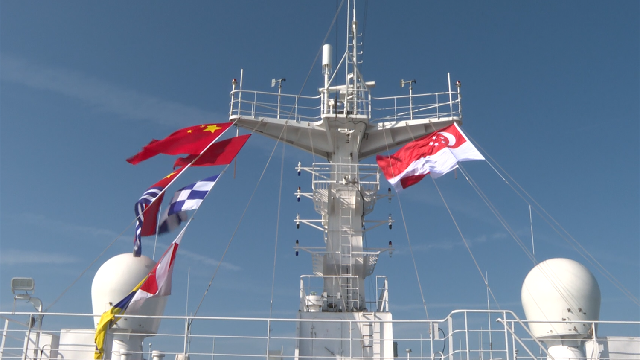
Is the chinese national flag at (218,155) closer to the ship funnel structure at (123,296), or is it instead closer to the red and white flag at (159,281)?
the ship funnel structure at (123,296)

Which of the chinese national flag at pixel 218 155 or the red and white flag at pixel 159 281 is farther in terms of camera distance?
the chinese national flag at pixel 218 155

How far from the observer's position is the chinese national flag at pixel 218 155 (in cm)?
1552

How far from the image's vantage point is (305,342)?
46.5ft

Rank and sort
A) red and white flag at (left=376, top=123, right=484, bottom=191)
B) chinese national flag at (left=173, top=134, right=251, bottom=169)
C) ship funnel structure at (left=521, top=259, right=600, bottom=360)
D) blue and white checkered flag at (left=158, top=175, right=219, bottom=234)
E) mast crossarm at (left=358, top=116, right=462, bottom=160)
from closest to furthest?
ship funnel structure at (left=521, top=259, right=600, bottom=360) → blue and white checkered flag at (left=158, top=175, right=219, bottom=234) → red and white flag at (left=376, top=123, right=484, bottom=191) → chinese national flag at (left=173, top=134, right=251, bottom=169) → mast crossarm at (left=358, top=116, right=462, bottom=160)

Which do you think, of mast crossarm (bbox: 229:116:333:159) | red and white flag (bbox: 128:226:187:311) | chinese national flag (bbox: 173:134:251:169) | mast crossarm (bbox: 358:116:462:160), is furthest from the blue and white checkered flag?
mast crossarm (bbox: 358:116:462:160)

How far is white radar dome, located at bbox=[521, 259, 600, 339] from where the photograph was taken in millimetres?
13180

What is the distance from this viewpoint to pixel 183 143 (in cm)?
1555

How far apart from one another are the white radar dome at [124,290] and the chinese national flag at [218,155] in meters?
3.14

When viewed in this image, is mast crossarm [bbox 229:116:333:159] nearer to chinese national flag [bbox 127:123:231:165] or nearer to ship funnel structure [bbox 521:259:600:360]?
chinese national flag [bbox 127:123:231:165]

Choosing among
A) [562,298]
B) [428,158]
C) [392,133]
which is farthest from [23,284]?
[562,298]

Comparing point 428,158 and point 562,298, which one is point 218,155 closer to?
point 428,158

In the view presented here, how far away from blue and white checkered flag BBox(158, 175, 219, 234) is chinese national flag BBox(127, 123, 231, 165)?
1568 millimetres

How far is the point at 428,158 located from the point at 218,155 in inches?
208

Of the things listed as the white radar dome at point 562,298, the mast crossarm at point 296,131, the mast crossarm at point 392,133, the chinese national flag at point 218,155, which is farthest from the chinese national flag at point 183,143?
the white radar dome at point 562,298
